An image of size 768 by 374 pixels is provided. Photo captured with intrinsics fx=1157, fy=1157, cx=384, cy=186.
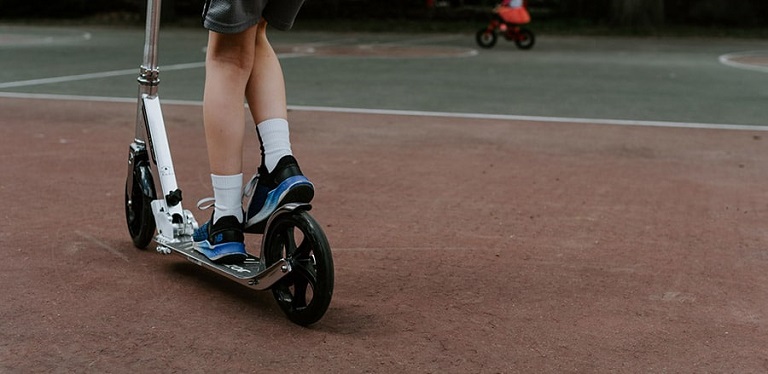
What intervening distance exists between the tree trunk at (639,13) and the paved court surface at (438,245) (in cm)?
1963

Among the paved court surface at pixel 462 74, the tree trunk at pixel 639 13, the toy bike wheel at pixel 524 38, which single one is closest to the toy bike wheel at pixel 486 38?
the paved court surface at pixel 462 74

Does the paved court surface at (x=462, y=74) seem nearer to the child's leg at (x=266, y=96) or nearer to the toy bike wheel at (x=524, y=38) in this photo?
the toy bike wheel at (x=524, y=38)


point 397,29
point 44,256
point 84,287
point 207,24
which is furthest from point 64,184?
point 397,29

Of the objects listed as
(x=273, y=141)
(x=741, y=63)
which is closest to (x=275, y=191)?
(x=273, y=141)

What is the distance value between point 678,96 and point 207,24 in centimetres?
929

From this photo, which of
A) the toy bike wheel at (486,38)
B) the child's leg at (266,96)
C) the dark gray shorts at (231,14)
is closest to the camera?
the dark gray shorts at (231,14)

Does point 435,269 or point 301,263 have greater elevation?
point 301,263

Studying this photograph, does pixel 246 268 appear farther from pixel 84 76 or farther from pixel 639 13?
pixel 639 13

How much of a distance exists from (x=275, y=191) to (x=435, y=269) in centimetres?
102

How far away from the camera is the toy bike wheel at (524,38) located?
857 inches

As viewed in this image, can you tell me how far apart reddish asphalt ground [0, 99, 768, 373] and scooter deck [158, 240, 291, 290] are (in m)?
0.12

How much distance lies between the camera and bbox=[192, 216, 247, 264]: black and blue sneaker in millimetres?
4371

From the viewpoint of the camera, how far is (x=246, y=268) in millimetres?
4355

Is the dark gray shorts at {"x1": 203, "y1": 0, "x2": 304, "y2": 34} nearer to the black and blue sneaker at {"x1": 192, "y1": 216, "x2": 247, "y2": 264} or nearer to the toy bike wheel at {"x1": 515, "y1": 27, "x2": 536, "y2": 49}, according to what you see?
the black and blue sneaker at {"x1": 192, "y1": 216, "x2": 247, "y2": 264}
